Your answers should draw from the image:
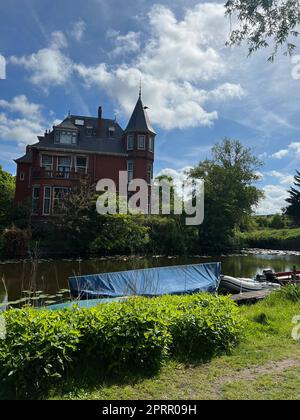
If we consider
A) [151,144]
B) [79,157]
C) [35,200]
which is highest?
[151,144]

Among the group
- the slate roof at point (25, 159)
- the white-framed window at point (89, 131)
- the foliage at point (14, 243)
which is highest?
the white-framed window at point (89, 131)

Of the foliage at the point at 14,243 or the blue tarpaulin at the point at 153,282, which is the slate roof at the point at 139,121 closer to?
the foliage at the point at 14,243

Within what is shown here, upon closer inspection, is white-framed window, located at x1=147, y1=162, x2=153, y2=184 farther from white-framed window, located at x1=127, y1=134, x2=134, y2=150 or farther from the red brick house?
white-framed window, located at x1=127, y1=134, x2=134, y2=150

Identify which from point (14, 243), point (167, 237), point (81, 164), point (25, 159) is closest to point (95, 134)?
point (81, 164)

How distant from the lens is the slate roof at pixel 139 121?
117 ft

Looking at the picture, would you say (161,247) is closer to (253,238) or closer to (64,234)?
(64,234)

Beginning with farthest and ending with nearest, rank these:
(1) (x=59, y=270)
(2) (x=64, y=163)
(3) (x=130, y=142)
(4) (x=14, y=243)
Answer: (3) (x=130, y=142) → (2) (x=64, y=163) → (4) (x=14, y=243) → (1) (x=59, y=270)

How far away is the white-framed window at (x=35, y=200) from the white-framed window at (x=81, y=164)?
4543 mm

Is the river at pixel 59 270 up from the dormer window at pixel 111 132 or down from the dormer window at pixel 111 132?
down

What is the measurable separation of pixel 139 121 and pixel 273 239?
24.1m

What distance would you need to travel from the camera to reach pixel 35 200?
32.9m

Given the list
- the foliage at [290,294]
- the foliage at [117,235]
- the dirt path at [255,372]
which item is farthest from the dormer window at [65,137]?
the dirt path at [255,372]

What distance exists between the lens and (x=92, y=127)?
3719 centimetres

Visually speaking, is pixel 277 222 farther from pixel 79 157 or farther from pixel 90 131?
pixel 79 157
